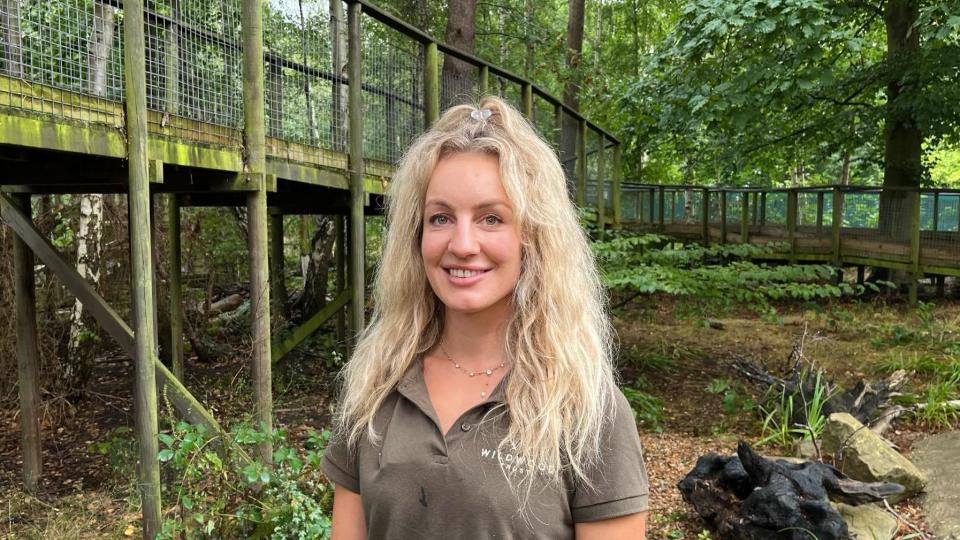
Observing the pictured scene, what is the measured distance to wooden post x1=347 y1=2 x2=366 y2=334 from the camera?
16.1 ft

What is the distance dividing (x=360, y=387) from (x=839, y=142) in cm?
1489

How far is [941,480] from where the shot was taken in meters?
5.04

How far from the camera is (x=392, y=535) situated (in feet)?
4.67

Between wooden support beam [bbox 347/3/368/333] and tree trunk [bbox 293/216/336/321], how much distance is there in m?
3.66

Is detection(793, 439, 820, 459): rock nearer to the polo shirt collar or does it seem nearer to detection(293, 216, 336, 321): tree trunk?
the polo shirt collar

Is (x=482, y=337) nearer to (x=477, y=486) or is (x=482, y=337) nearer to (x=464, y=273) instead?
(x=464, y=273)

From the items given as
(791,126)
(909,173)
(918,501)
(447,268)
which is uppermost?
(791,126)

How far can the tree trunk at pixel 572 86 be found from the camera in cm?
1108

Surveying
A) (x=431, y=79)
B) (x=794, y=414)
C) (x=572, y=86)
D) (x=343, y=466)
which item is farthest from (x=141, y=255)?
(x=572, y=86)

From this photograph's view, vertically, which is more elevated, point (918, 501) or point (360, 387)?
point (360, 387)

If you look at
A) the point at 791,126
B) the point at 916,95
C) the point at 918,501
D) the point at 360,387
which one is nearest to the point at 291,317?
the point at 918,501

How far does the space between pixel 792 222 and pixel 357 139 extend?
38.5 ft

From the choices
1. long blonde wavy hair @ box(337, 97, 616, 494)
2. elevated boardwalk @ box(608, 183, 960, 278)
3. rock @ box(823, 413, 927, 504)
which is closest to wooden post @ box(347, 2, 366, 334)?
rock @ box(823, 413, 927, 504)

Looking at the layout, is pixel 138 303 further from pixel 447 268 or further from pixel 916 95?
pixel 916 95
